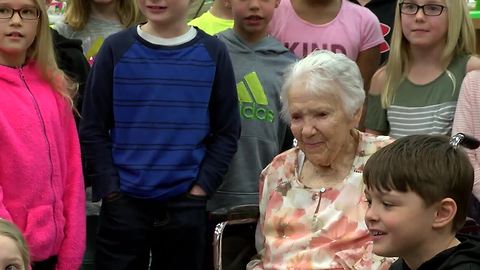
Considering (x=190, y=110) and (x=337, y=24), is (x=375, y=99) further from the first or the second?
(x=190, y=110)

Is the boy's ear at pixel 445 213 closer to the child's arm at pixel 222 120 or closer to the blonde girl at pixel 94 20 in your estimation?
the child's arm at pixel 222 120

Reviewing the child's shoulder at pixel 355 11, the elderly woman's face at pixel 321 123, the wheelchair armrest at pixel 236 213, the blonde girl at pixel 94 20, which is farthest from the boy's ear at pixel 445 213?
the blonde girl at pixel 94 20

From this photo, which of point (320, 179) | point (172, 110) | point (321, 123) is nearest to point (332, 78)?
point (321, 123)

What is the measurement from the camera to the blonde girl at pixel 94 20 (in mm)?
4203

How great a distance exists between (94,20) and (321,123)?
1476 mm

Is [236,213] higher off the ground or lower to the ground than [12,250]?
lower

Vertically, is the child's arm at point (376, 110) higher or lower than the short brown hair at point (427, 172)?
lower

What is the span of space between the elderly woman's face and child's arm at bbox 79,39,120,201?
0.73 meters

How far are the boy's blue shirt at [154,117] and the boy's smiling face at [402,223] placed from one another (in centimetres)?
110

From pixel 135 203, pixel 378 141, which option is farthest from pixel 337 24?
pixel 135 203

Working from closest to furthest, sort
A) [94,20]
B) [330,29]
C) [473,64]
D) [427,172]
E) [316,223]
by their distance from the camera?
[427,172], [316,223], [473,64], [330,29], [94,20]

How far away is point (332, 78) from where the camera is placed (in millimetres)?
3223

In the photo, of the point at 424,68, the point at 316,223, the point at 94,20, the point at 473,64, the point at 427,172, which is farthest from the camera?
the point at 94,20

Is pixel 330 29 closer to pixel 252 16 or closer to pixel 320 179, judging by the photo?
pixel 252 16
